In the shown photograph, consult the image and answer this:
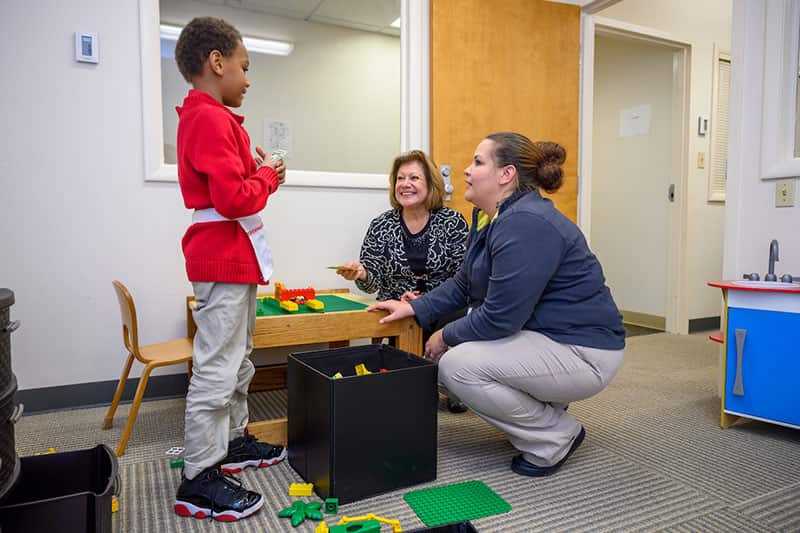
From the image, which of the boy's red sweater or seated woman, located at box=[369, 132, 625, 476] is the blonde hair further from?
the boy's red sweater

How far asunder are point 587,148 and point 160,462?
286 cm

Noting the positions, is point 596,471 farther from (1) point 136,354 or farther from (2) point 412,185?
(1) point 136,354

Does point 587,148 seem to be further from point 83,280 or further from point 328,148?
point 83,280

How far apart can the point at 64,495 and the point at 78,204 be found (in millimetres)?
1474

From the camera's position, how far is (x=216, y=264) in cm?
142

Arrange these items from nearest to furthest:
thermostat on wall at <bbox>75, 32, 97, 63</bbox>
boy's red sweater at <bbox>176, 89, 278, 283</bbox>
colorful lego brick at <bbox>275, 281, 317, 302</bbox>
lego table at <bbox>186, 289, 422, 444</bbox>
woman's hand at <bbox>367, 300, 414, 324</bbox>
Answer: boy's red sweater at <bbox>176, 89, 278, 283</bbox>
lego table at <bbox>186, 289, 422, 444</bbox>
woman's hand at <bbox>367, 300, 414, 324</bbox>
colorful lego brick at <bbox>275, 281, 317, 302</bbox>
thermostat on wall at <bbox>75, 32, 97, 63</bbox>

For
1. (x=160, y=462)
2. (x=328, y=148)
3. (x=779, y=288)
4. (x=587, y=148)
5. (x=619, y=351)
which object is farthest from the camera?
(x=328, y=148)

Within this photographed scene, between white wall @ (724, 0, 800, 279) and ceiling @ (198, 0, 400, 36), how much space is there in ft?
6.15

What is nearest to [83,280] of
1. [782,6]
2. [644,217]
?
[782,6]

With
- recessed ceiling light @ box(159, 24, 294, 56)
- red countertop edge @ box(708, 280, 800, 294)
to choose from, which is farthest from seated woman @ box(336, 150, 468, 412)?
recessed ceiling light @ box(159, 24, 294, 56)

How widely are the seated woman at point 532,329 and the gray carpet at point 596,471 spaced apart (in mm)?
151

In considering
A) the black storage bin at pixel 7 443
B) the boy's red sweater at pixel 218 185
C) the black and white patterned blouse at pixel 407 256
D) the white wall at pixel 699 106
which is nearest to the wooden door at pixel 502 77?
the black and white patterned blouse at pixel 407 256

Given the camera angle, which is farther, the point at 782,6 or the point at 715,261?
the point at 715,261

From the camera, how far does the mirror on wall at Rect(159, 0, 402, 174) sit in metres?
3.45
